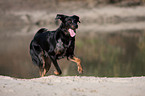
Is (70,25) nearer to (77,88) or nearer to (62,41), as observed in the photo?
(62,41)

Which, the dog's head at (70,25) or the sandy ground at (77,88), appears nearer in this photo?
the sandy ground at (77,88)

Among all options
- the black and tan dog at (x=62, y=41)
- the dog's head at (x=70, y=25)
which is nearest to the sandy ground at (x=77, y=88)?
the black and tan dog at (x=62, y=41)

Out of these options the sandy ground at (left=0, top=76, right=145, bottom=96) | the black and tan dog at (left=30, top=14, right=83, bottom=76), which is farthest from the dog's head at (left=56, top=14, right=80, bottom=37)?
the sandy ground at (left=0, top=76, right=145, bottom=96)

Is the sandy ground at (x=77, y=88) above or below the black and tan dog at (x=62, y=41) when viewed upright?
below

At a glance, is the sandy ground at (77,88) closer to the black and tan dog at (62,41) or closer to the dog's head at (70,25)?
the black and tan dog at (62,41)

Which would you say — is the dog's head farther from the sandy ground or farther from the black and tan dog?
the sandy ground

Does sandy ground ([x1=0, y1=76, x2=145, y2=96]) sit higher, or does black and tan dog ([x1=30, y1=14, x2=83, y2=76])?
black and tan dog ([x1=30, y1=14, x2=83, y2=76])

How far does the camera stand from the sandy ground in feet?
14.4

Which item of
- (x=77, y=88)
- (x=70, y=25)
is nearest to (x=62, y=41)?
(x=70, y=25)

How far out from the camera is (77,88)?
4676 mm

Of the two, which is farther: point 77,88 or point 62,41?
point 62,41

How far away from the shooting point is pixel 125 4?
32969 mm

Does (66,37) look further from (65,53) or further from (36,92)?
(36,92)

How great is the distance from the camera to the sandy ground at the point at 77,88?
14.4 feet
